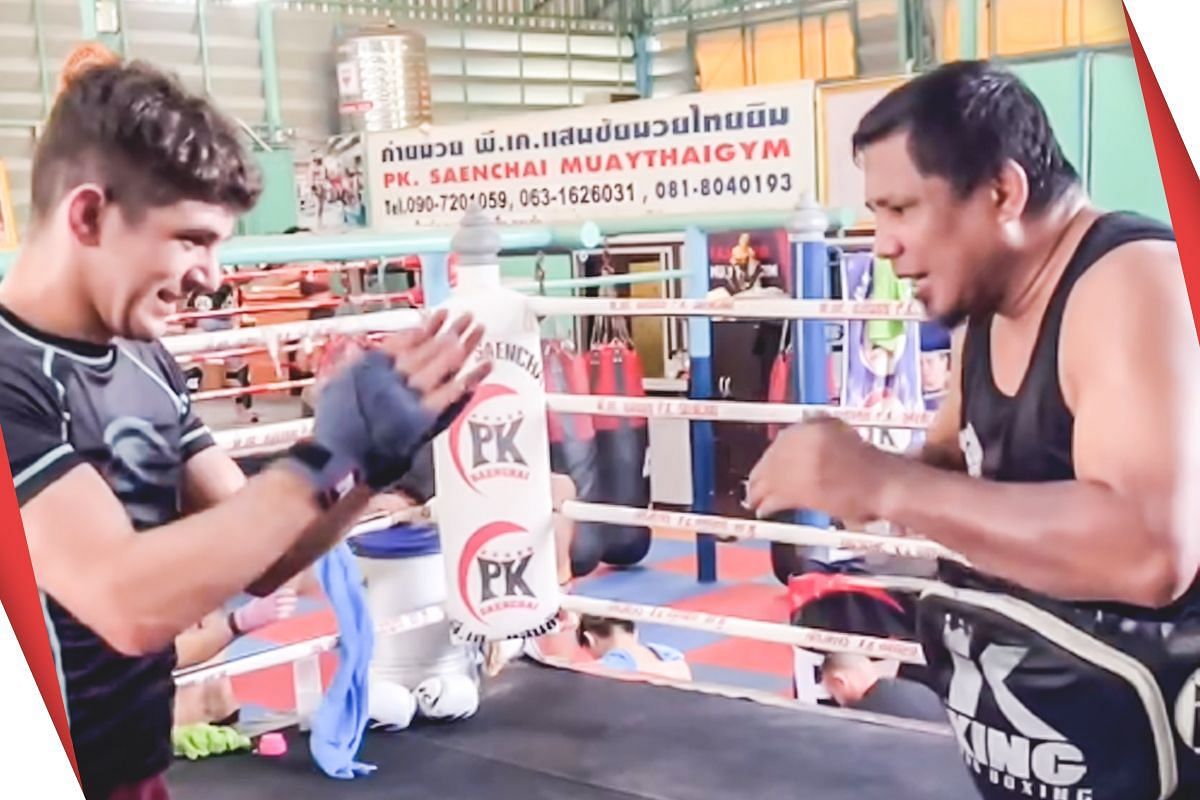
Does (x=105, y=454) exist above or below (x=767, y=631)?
above

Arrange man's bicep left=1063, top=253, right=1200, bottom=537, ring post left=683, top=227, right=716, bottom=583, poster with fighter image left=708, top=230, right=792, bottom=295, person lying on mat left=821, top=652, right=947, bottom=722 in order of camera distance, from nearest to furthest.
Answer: man's bicep left=1063, top=253, right=1200, bottom=537
person lying on mat left=821, top=652, right=947, bottom=722
poster with fighter image left=708, top=230, right=792, bottom=295
ring post left=683, top=227, right=716, bottom=583

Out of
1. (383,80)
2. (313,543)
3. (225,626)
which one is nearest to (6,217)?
(313,543)

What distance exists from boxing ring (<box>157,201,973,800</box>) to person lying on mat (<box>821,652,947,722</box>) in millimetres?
59

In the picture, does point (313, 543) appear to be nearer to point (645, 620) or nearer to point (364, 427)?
point (364, 427)

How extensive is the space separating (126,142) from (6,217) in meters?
0.16

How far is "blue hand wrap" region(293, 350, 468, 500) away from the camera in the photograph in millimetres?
1204

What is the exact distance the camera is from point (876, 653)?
1.65 meters

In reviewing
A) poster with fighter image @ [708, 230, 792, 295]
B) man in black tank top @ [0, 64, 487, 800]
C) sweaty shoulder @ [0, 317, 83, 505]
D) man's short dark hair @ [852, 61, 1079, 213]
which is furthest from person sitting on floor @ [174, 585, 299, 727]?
poster with fighter image @ [708, 230, 792, 295]

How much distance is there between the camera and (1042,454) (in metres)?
1.19

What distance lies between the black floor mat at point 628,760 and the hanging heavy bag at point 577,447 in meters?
0.64

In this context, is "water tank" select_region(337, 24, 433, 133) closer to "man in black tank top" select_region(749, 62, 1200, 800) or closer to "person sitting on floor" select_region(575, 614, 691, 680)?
Result: "person sitting on floor" select_region(575, 614, 691, 680)

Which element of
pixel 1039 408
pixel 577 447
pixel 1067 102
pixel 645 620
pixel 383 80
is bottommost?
pixel 645 620

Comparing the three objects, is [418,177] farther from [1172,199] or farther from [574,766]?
[1172,199]

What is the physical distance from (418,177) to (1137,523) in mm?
1112
